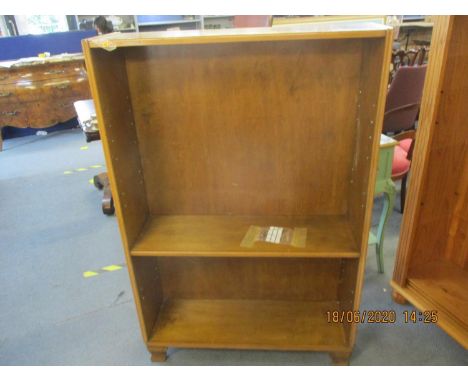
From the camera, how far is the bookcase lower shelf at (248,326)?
1471 mm

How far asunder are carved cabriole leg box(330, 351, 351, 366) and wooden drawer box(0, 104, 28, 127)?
13.6 ft

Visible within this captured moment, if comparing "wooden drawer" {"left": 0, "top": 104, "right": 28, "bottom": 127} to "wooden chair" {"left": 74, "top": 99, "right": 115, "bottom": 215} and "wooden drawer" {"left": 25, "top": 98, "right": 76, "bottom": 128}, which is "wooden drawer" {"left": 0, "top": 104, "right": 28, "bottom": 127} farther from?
"wooden chair" {"left": 74, "top": 99, "right": 115, "bottom": 215}

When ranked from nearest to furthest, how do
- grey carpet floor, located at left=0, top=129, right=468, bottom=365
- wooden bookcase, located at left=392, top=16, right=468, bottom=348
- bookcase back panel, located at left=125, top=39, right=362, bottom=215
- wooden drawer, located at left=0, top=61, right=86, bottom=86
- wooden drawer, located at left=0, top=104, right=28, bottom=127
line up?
bookcase back panel, located at left=125, top=39, right=362, bottom=215 < wooden bookcase, located at left=392, top=16, right=468, bottom=348 < grey carpet floor, located at left=0, top=129, right=468, bottom=365 < wooden drawer, located at left=0, top=61, right=86, bottom=86 < wooden drawer, located at left=0, top=104, right=28, bottom=127

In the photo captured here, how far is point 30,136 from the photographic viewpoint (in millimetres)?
4637

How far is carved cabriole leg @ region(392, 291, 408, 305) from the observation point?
177 centimetres

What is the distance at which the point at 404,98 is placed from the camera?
2828 mm

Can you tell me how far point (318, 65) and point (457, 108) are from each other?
0.62m

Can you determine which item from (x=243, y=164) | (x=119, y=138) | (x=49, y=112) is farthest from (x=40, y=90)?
(x=243, y=164)

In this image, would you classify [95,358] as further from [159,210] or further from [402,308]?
[402,308]

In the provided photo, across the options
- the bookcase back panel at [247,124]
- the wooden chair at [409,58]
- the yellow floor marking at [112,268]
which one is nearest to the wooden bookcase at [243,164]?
the bookcase back panel at [247,124]

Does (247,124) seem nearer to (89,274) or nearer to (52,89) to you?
(89,274)

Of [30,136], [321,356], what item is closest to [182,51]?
[321,356]

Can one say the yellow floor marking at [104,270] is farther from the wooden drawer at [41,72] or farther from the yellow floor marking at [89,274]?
the wooden drawer at [41,72]
